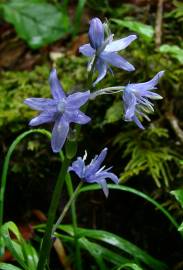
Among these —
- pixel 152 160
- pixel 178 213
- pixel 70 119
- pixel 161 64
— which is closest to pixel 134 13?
pixel 161 64

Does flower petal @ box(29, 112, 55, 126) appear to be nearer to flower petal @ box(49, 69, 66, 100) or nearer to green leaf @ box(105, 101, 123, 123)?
flower petal @ box(49, 69, 66, 100)

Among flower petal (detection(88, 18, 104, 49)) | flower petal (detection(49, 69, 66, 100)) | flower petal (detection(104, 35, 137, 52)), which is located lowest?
flower petal (detection(49, 69, 66, 100))

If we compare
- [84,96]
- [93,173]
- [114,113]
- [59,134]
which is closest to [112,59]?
[84,96]

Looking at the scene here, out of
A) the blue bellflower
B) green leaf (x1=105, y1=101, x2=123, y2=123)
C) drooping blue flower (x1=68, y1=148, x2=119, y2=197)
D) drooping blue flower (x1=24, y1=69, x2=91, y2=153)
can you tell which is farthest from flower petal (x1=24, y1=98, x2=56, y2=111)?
green leaf (x1=105, y1=101, x2=123, y2=123)

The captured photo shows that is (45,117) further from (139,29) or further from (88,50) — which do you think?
(139,29)

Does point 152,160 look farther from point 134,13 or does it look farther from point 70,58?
point 134,13

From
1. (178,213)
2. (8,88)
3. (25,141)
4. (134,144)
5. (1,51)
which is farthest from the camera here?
(1,51)
